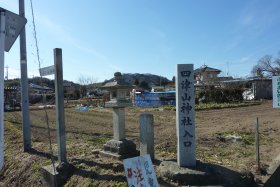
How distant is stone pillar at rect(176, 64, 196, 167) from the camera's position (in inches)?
222

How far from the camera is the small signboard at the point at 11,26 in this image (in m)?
2.65

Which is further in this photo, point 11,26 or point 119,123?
point 119,123

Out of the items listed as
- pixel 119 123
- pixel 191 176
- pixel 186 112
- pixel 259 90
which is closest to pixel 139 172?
pixel 191 176

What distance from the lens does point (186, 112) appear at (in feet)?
18.5

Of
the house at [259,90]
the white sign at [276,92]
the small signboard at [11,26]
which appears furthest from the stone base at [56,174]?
the house at [259,90]

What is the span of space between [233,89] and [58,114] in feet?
114

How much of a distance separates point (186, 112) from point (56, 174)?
2.68 m

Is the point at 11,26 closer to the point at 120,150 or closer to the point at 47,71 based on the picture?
the point at 47,71

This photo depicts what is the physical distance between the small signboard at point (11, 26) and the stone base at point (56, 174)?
3.57 m

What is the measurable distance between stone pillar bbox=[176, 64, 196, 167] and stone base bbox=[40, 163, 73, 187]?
7.29ft

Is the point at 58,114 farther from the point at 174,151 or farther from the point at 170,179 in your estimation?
the point at 174,151

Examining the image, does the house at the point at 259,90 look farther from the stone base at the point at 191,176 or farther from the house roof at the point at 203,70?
the stone base at the point at 191,176

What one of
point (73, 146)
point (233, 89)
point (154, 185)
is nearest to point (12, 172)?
point (73, 146)

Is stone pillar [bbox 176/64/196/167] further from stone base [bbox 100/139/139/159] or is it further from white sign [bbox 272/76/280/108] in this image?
white sign [bbox 272/76/280/108]
